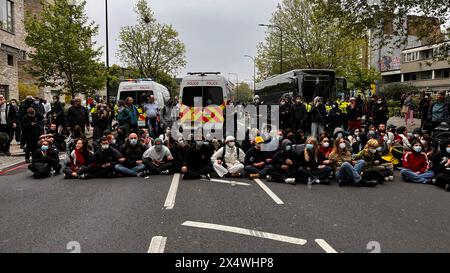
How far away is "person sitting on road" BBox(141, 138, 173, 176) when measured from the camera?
1080 cm

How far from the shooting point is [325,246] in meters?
5.14

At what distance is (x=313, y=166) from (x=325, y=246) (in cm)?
497

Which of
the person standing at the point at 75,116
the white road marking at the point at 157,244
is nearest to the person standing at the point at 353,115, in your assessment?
the person standing at the point at 75,116

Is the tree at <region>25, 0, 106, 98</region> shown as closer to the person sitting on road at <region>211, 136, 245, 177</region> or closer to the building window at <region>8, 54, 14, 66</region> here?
the building window at <region>8, 54, 14, 66</region>

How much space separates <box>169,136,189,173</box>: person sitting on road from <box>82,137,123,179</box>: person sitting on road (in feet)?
4.92

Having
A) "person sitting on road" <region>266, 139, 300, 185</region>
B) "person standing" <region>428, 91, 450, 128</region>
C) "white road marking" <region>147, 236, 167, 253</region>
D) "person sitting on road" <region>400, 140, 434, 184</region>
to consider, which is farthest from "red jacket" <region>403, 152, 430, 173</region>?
"white road marking" <region>147, 236, 167, 253</region>

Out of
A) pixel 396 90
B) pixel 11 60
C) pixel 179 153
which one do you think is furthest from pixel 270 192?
pixel 396 90

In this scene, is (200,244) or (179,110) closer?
(200,244)

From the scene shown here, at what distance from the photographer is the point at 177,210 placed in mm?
7027

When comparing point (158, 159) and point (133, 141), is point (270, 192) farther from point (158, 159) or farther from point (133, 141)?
point (133, 141)

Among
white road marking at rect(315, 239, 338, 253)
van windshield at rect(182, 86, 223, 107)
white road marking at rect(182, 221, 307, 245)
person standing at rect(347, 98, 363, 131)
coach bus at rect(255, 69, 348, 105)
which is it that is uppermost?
coach bus at rect(255, 69, 348, 105)
